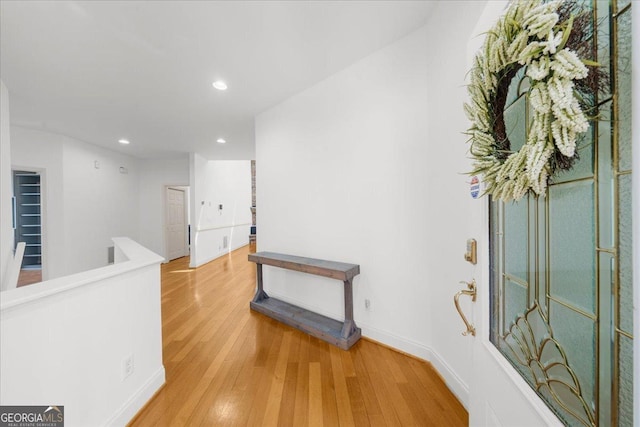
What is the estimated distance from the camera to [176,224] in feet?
21.7

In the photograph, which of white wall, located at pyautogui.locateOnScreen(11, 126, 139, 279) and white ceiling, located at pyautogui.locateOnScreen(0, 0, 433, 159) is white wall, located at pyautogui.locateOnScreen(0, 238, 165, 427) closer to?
white ceiling, located at pyautogui.locateOnScreen(0, 0, 433, 159)

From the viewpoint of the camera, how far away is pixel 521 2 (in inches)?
21.3

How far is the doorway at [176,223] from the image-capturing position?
6242mm

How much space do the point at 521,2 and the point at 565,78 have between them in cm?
27

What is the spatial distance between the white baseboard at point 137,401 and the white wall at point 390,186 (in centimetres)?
152

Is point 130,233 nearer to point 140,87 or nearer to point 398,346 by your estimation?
point 140,87

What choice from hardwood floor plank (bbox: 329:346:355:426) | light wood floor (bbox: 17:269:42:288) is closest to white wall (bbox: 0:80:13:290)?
hardwood floor plank (bbox: 329:346:355:426)

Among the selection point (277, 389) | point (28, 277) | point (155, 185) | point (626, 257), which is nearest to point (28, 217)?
point (28, 277)

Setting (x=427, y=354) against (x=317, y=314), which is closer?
(x=427, y=354)

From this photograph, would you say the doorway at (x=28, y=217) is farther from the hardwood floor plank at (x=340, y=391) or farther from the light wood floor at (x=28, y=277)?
the hardwood floor plank at (x=340, y=391)

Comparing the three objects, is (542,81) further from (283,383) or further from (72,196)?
(72,196)

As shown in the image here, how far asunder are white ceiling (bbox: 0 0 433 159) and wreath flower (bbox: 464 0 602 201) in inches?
60.4

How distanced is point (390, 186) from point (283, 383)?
6.00 feet

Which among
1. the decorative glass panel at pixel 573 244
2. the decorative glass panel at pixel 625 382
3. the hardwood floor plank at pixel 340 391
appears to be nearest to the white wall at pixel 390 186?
the hardwood floor plank at pixel 340 391
